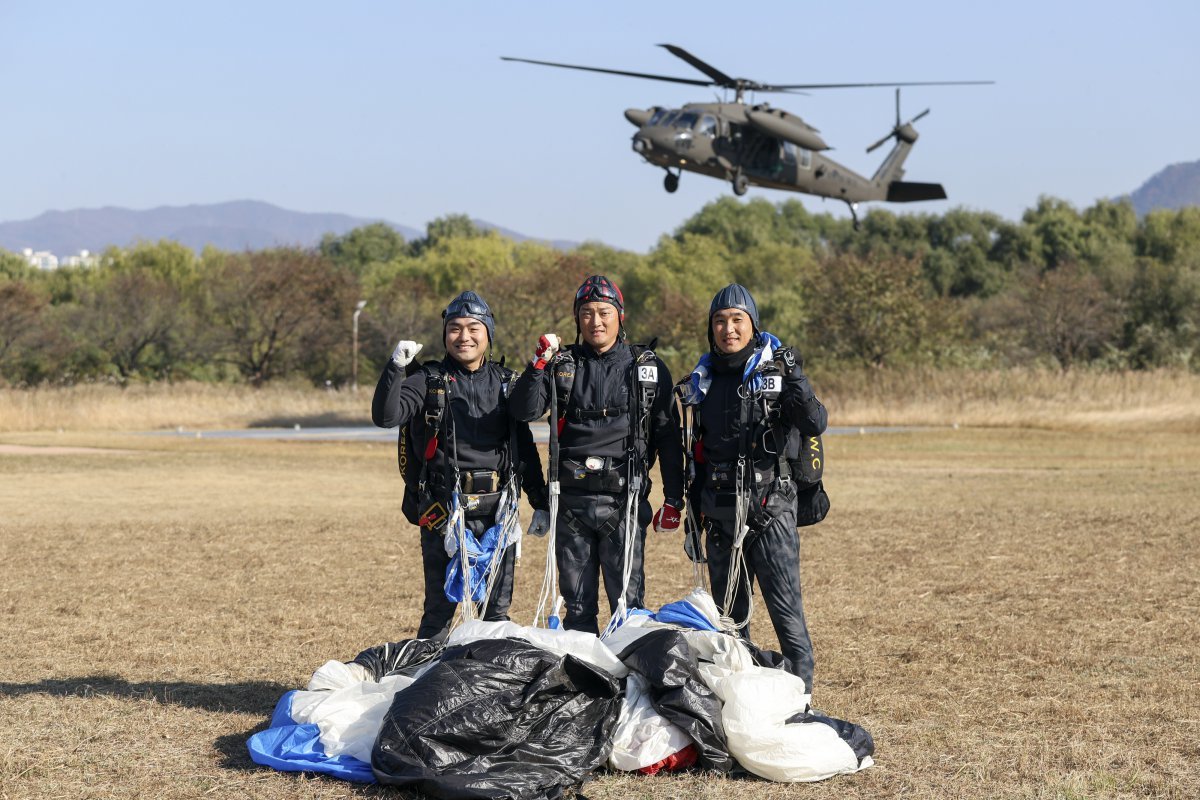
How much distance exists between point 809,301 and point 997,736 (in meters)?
42.1

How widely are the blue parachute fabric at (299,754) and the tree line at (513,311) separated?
4015cm

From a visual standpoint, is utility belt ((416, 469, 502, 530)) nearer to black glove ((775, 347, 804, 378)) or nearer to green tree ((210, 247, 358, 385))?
black glove ((775, 347, 804, 378))

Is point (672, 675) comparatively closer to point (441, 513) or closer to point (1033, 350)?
point (441, 513)

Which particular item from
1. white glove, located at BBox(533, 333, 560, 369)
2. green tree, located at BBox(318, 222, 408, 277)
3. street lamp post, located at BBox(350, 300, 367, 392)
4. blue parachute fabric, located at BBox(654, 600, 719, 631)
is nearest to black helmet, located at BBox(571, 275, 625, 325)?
white glove, located at BBox(533, 333, 560, 369)

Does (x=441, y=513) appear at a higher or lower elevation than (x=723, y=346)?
lower

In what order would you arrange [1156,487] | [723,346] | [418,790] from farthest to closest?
[1156,487], [723,346], [418,790]

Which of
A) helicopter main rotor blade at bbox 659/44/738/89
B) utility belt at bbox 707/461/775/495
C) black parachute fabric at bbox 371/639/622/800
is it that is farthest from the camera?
helicopter main rotor blade at bbox 659/44/738/89

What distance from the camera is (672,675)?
5.44 metres

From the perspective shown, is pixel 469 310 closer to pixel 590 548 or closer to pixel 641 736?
pixel 590 548

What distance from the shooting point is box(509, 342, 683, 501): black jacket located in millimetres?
6148

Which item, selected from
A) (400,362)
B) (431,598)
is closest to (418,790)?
(431,598)

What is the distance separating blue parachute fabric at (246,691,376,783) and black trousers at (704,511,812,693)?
190 centimetres

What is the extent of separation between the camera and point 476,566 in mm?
6289

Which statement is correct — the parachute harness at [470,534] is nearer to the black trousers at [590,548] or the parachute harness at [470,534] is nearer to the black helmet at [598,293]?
the black trousers at [590,548]
